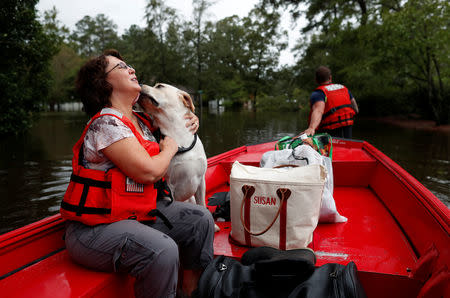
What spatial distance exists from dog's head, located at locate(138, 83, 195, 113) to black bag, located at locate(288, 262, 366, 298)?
1180 mm

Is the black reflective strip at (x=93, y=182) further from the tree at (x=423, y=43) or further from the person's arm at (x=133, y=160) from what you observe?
the tree at (x=423, y=43)

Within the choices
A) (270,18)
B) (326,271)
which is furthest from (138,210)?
(270,18)

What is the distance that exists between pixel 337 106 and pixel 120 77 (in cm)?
334

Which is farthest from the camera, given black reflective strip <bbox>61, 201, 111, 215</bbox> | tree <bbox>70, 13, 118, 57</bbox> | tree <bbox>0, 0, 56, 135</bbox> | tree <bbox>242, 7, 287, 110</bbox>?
tree <bbox>70, 13, 118, 57</bbox>

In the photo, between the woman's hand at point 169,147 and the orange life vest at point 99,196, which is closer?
the orange life vest at point 99,196

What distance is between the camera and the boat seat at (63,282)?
49.0 inches

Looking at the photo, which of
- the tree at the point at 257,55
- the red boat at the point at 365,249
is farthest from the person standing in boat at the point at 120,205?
the tree at the point at 257,55

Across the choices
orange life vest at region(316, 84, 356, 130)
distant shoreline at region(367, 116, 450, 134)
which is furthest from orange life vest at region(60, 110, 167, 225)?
distant shoreline at region(367, 116, 450, 134)

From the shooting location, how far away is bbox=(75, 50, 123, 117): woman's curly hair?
60.6 inches

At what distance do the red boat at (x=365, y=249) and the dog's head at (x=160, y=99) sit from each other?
0.79 m

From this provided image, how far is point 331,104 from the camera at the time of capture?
4.21 meters

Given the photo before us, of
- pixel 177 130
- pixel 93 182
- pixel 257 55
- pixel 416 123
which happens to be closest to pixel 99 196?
pixel 93 182

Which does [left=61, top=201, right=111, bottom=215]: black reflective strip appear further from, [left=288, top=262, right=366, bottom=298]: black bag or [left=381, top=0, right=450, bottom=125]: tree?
[left=381, top=0, right=450, bottom=125]: tree

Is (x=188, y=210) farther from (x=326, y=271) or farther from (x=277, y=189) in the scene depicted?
(x=326, y=271)
